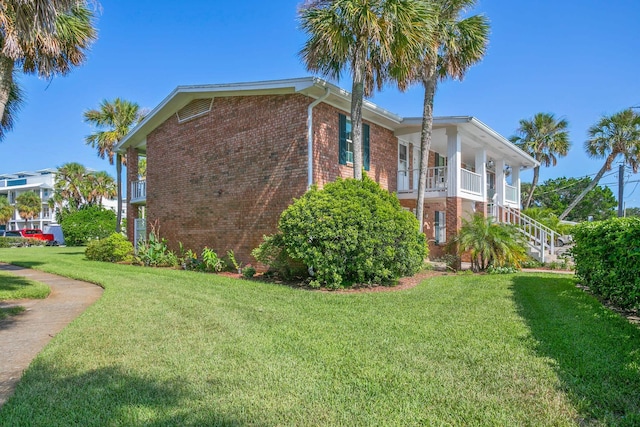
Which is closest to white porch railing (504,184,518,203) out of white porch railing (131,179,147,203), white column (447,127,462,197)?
white column (447,127,462,197)

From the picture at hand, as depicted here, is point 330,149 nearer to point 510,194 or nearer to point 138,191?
point 138,191

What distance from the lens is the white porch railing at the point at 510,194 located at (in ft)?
72.5

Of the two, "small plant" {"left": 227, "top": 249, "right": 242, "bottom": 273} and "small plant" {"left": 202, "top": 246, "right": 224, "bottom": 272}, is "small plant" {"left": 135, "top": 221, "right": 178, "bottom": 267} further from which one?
"small plant" {"left": 227, "top": 249, "right": 242, "bottom": 273}

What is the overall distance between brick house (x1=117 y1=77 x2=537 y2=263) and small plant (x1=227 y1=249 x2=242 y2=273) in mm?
242

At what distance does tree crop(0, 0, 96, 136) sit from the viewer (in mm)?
7090

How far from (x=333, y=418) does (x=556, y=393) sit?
201 cm

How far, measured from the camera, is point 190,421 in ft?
10.0

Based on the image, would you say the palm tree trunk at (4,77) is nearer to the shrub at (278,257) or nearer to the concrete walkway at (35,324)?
the concrete walkway at (35,324)

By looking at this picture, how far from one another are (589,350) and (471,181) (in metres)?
12.7

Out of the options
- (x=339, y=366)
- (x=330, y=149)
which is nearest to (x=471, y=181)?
(x=330, y=149)

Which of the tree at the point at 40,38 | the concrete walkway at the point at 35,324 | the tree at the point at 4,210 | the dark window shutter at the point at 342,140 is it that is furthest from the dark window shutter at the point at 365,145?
the tree at the point at 4,210

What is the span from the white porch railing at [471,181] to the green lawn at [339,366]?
8960 millimetres

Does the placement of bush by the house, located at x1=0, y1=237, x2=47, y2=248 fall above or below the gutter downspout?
below

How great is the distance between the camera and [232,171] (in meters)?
13.5
